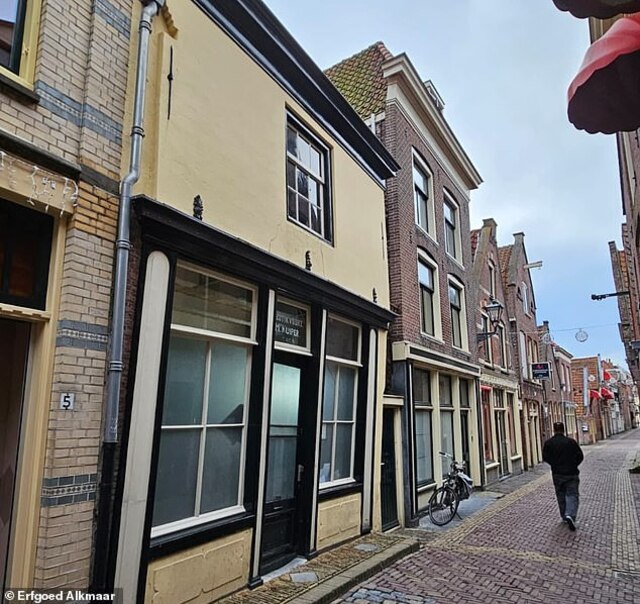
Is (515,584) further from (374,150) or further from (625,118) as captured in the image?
(374,150)

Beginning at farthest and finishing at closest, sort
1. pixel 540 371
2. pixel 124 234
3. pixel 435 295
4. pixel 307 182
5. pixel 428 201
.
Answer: pixel 540 371
pixel 428 201
pixel 435 295
pixel 307 182
pixel 124 234

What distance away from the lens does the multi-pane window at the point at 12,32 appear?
3.96 metres

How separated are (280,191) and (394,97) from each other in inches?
234

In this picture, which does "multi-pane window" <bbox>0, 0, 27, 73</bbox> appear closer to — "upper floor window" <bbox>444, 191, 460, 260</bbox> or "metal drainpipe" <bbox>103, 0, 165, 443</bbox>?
"metal drainpipe" <bbox>103, 0, 165, 443</bbox>

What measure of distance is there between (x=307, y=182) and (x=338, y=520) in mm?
5091

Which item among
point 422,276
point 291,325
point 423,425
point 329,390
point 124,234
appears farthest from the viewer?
point 422,276

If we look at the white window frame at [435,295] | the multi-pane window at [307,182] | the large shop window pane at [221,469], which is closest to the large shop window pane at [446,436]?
the white window frame at [435,295]

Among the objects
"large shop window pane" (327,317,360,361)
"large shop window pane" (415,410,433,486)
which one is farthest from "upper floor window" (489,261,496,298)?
"large shop window pane" (327,317,360,361)

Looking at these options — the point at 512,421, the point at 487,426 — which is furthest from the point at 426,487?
the point at 512,421

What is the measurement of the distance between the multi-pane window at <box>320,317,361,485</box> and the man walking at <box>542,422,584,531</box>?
3883 mm

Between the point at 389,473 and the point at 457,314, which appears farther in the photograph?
the point at 457,314

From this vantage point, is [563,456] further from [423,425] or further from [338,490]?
[338,490]

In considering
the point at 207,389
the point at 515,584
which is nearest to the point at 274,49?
the point at 207,389

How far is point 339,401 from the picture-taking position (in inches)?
326
